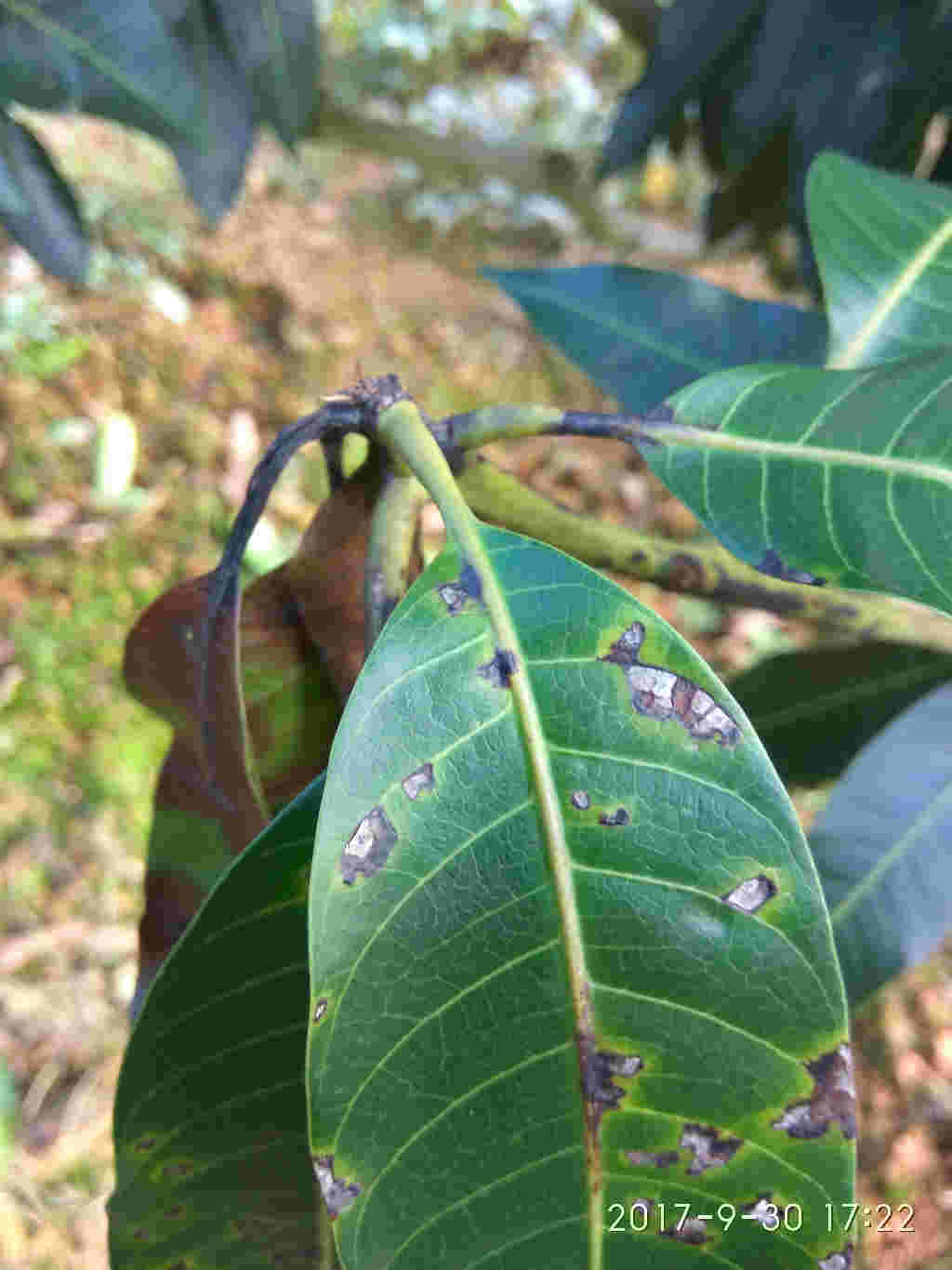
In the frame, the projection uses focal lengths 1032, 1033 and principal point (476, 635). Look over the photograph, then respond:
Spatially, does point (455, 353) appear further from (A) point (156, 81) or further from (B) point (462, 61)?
(A) point (156, 81)

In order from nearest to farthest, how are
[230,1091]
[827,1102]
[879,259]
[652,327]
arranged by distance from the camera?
[827,1102] → [230,1091] → [879,259] → [652,327]

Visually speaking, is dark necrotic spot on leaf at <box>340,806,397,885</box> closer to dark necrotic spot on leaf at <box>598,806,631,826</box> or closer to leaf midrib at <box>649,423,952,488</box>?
dark necrotic spot on leaf at <box>598,806,631,826</box>

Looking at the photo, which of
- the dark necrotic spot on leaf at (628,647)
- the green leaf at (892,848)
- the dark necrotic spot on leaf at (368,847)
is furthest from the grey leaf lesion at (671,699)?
the green leaf at (892,848)

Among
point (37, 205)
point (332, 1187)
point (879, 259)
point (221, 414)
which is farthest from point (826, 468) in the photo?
point (221, 414)

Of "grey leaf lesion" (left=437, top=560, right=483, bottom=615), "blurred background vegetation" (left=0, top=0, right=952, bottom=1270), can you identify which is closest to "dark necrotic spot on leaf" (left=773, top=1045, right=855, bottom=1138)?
"grey leaf lesion" (left=437, top=560, right=483, bottom=615)

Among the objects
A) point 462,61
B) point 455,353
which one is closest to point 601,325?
point 455,353

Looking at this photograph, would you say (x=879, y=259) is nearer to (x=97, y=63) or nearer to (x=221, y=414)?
(x=97, y=63)
